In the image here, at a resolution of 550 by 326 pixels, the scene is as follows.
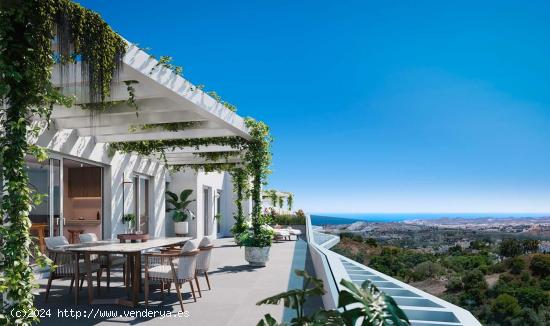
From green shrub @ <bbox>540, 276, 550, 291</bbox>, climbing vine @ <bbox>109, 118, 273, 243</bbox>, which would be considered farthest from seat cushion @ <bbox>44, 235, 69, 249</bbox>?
green shrub @ <bbox>540, 276, 550, 291</bbox>

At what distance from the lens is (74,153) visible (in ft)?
29.6

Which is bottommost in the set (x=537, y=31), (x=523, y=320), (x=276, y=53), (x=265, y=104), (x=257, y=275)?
(x=523, y=320)

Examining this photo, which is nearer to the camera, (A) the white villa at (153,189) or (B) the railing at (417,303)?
(B) the railing at (417,303)

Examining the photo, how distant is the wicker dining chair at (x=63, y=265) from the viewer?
591 cm

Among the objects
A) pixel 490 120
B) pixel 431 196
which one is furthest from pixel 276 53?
pixel 431 196

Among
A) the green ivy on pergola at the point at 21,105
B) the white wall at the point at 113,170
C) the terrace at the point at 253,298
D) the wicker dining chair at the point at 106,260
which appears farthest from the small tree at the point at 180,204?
the green ivy on pergola at the point at 21,105

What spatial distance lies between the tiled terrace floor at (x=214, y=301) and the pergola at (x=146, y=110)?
269cm

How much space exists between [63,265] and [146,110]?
112 inches

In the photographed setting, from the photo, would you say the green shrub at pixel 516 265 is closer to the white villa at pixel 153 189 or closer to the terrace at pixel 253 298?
the white villa at pixel 153 189

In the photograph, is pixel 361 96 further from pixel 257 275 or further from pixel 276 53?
pixel 257 275

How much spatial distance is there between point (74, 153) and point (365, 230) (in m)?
10.1

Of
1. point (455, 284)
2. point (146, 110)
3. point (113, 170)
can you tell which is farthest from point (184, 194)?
point (455, 284)

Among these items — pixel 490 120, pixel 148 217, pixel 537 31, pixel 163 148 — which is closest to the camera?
pixel 163 148

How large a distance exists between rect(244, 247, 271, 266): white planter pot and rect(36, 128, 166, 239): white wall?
11.1 ft
